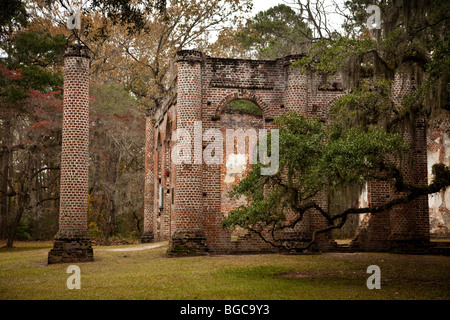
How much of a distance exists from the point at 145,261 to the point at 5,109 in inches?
463

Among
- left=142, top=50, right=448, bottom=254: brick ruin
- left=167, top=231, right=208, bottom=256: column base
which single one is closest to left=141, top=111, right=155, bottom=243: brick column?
left=142, top=50, right=448, bottom=254: brick ruin

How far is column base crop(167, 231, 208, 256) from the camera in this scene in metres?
15.6

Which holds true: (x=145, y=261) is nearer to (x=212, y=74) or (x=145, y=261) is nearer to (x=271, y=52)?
(x=212, y=74)

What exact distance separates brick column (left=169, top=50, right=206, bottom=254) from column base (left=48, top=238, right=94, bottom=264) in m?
2.77

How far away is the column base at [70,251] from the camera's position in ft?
46.6

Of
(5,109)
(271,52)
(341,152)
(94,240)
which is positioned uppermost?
(271,52)

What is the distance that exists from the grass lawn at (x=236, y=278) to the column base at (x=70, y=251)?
16.6 inches

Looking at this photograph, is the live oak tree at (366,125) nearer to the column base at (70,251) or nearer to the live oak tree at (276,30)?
the column base at (70,251)

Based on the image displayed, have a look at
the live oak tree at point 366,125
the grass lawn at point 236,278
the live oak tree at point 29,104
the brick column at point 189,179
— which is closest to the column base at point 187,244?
the brick column at point 189,179

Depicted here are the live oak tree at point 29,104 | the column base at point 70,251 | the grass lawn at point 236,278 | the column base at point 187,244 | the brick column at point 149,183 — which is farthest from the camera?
the brick column at point 149,183

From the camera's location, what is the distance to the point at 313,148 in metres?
10.3
